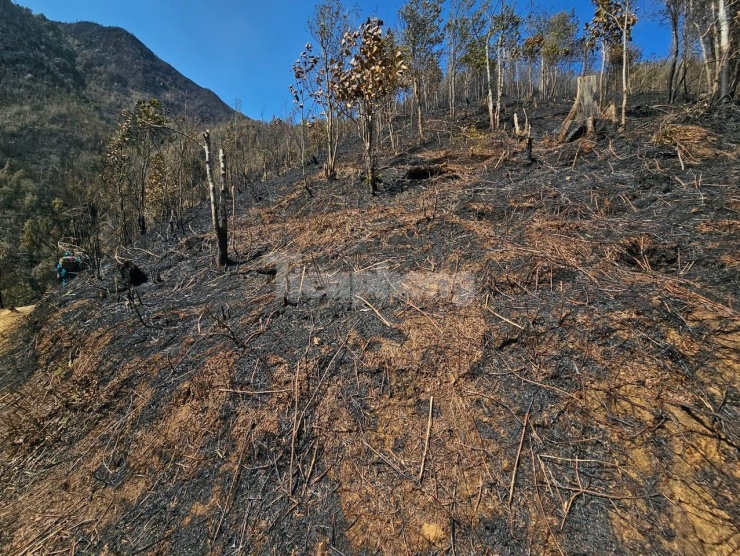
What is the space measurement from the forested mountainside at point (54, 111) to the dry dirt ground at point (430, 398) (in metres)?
5.39

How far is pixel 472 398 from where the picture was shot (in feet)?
7.84

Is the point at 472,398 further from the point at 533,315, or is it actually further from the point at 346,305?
the point at 346,305

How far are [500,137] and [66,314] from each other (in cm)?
936

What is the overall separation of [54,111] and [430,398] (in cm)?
5434

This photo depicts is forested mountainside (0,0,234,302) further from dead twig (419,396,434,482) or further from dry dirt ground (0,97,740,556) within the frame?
dead twig (419,396,434,482)

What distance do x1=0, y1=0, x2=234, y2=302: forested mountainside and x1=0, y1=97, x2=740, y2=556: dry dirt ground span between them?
5.39m

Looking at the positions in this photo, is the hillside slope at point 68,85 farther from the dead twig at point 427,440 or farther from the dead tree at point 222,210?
the dead twig at point 427,440

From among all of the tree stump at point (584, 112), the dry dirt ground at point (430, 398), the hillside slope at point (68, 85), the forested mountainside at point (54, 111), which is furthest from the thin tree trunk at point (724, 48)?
the hillside slope at point (68, 85)

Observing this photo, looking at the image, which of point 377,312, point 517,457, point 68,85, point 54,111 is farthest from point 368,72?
point 68,85

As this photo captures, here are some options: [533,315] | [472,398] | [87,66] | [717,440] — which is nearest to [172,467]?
[472,398]

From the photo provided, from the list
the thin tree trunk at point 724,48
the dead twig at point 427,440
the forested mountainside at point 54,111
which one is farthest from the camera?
the forested mountainside at point 54,111

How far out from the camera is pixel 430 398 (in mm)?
2467

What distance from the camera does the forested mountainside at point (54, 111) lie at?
663 inches

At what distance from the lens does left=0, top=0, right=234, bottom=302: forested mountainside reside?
16828 mm
